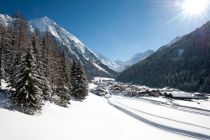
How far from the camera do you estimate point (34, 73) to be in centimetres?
2864

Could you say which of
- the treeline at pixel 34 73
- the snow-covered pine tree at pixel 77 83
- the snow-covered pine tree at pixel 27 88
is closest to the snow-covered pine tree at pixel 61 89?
the treeline at pixel 34 73

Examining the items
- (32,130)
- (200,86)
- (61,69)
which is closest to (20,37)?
(61,69)

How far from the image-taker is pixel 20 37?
52219mm

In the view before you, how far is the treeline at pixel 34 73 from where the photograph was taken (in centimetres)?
2789

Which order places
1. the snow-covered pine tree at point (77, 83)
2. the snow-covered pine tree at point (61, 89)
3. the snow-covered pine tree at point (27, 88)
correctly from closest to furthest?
the snow-covered pine tree at point (27, 88)
the snow-covered pine tree at point (61, 89)
the snow-covered pine tree at point (77, 83)

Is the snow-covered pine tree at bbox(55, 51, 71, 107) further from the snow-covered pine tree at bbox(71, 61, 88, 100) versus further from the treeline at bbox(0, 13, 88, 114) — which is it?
the snow-covered pine tree at bbox(71, 61, 88, 100)

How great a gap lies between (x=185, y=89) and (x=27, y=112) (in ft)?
540

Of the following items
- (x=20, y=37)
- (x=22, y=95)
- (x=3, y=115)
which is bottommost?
(x=3, y=115)

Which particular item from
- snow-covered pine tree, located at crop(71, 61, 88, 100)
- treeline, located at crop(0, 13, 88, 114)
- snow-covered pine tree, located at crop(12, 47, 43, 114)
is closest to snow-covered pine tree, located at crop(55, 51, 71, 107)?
treeline, located at crop(0, 13, 88, 114)

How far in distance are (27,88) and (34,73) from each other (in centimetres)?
202

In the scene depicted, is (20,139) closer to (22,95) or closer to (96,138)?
(96,138)

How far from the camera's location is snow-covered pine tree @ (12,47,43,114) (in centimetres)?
2747

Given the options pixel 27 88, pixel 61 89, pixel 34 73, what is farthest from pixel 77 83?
pixel 27 88

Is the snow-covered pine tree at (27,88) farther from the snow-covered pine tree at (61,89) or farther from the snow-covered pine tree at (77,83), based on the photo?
the snow-covered pine tree at (77,83)
